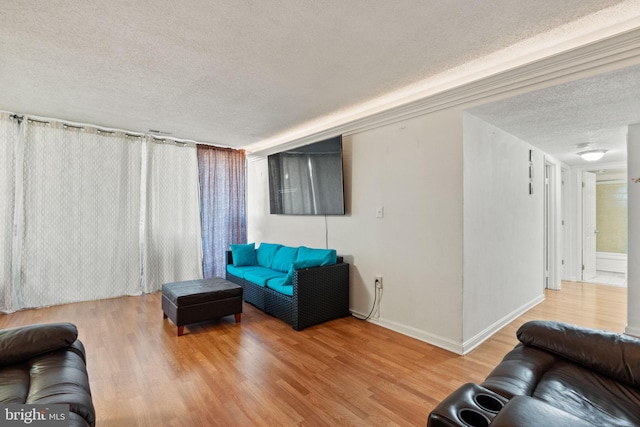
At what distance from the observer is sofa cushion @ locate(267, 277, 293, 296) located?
3445mm

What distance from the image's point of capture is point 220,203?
568cm

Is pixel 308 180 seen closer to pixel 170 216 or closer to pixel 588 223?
pixel 170 216

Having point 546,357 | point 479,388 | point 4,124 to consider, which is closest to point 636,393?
point 546,357

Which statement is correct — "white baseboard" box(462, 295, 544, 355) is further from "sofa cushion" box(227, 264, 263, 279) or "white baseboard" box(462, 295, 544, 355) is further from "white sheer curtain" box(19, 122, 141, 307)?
"white sheer curtain" box(19, 122, 141, 307)

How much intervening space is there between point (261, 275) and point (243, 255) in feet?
2.98

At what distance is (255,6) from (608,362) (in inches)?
105

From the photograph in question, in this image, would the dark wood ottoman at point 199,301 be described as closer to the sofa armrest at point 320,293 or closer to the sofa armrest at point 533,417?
the sofa armrest at point 320,293

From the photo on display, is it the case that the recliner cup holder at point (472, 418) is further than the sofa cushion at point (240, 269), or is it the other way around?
the sofa cushion at point (240, 269)

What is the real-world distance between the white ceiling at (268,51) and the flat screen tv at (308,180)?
0.62m

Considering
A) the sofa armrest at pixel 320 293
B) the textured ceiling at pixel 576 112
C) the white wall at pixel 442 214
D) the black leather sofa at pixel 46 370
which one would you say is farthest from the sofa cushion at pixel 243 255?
the textured ceiling at pixel 576 112

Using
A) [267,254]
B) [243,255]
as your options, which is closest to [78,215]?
[243,255]

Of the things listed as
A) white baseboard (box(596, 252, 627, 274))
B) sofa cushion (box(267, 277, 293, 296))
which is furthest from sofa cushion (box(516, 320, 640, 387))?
white baseboard (box(596, 252, 627, 274))

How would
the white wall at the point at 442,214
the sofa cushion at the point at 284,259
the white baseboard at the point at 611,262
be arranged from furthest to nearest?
the white baseboard at the point at 611,262 → the sofa cushion at the point at 284,259 → the white wall at the point at 442,214

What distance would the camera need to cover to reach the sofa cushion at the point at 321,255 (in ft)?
12.0
